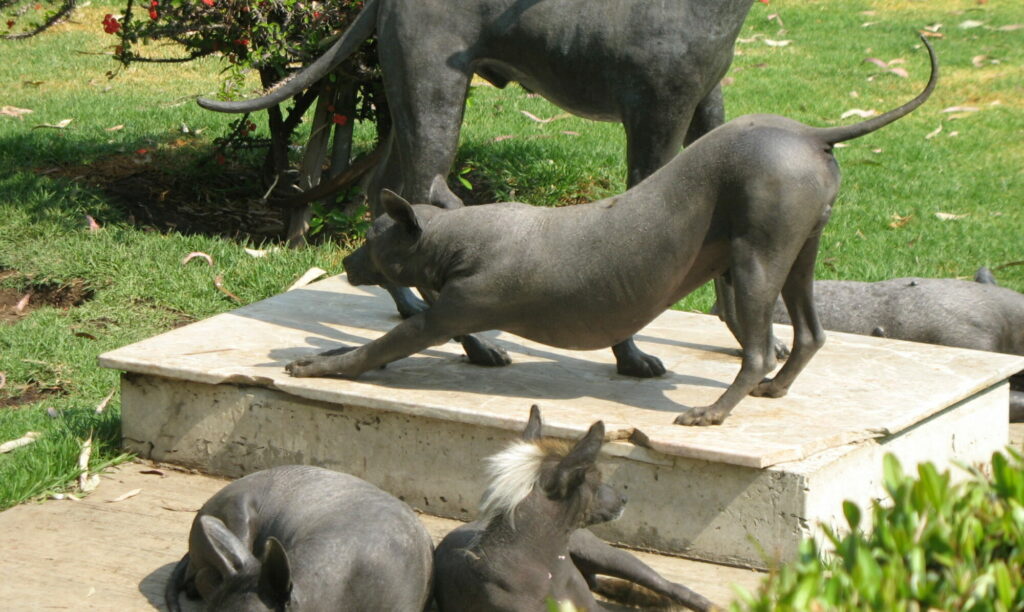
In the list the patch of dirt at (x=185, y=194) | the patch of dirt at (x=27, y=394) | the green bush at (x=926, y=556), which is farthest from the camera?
the patch of dirt at (x=185, y=194)

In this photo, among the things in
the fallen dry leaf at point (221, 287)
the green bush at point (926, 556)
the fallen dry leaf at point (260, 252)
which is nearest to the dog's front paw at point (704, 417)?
the green bush at point (926, 556)

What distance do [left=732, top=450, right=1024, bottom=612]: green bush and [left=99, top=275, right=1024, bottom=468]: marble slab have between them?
1444 millimetres

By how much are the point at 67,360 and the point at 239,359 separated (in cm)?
192

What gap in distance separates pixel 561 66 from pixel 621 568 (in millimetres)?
2221

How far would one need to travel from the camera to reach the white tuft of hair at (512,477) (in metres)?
3.76

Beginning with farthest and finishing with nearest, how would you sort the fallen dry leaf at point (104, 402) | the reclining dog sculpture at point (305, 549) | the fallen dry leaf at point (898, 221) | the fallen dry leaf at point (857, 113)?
the fallen dry leaf at point (857, 113) → the fallen dry leaf at point (898, 221) → the fallen dry leaf at point (104, 402) → the reclining dog sculpture at point (305, 549)

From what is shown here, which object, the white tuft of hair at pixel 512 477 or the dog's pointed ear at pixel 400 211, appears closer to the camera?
the white tuft of hair at pixel 512 477

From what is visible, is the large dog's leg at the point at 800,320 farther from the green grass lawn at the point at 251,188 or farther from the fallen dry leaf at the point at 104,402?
the fallen dry leaf at the point at 104,402

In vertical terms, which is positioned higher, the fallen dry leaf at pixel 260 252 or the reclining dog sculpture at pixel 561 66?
the reclining dog sculpture at pixel 561 66

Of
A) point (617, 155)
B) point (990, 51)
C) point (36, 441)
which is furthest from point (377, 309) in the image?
point (990, 51)

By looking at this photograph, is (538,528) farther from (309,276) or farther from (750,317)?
(309,276)

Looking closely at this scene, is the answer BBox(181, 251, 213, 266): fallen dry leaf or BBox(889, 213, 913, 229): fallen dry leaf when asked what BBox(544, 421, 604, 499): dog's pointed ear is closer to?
BBox(181, 251, 213, 266): fallen dry leaf

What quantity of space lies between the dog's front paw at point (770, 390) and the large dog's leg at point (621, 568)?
3.58 feet

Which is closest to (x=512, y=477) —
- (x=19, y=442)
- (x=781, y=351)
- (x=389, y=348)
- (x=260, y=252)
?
(x=389, y=348)
